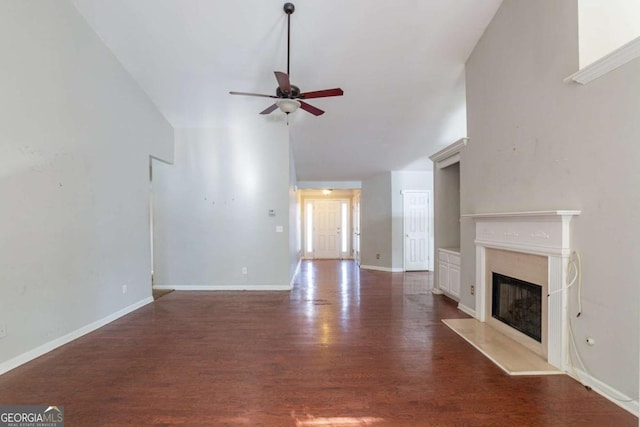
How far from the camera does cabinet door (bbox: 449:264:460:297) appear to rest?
4039 mm

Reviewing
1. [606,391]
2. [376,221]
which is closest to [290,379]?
[606,391]

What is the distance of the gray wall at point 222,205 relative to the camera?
191 inches

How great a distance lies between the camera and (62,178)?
2.81 m

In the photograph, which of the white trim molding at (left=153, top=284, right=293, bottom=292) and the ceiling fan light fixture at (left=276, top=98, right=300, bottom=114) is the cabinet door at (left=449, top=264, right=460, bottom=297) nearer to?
the white trim molding at (left=153, top=284, right=293, bottom=292)

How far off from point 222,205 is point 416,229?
4626 millimetres

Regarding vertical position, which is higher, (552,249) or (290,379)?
(552,249)

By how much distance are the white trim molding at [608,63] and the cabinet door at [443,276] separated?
2934mm

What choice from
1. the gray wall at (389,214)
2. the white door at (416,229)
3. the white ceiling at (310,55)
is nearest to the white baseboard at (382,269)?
the gray wall at (389,214)

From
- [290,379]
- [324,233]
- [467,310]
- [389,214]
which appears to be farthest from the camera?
[324,233]

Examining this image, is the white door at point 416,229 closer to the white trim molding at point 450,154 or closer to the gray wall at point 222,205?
the white trim molding at point 450,154

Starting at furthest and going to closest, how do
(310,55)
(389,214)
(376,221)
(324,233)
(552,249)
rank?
(324,233), (376,221), (389,214), (310,55), (552,249)

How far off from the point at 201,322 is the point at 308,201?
6.17m

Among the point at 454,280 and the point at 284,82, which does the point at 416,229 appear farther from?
the point at 284,82

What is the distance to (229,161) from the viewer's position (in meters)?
4.87
